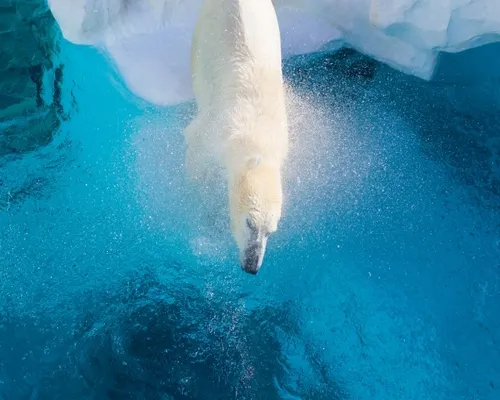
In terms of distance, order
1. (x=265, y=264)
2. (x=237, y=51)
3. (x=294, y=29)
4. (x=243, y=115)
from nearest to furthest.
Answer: (x=243, y=115) → (x=237, y=51) → (x=265, y=264) → (x=294, y=29)

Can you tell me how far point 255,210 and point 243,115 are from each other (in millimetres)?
683

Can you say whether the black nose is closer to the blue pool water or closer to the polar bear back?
the blue pool water

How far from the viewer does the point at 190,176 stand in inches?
148

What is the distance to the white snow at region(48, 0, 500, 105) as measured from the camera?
4.04m

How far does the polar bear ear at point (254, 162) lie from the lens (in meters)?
3.00

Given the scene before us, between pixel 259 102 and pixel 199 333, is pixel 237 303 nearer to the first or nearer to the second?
pixel 199 333

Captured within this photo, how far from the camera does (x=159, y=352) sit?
11.8 ft

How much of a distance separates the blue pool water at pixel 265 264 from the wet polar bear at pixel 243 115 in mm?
366

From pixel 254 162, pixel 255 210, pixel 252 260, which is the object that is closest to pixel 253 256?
pixel 252 260

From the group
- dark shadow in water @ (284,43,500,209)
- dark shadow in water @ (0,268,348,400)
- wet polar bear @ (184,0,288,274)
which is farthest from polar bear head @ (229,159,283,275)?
dark shadow in water @ (284,43,500,209)

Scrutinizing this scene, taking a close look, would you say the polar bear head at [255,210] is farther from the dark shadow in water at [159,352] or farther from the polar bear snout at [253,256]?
the dark shadow in water at [159,352]

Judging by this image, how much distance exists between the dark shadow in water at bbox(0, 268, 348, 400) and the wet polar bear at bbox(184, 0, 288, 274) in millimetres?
850

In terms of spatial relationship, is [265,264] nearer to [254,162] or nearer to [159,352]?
[159,352]

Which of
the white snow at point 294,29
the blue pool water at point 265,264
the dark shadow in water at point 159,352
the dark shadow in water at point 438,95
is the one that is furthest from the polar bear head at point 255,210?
the dark shadow in water at point 438,95
